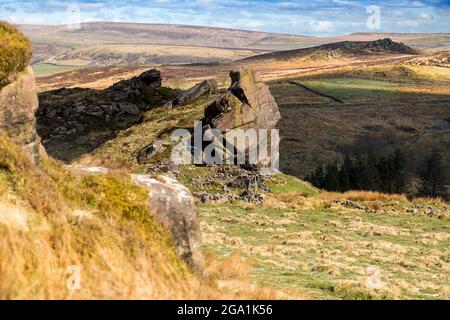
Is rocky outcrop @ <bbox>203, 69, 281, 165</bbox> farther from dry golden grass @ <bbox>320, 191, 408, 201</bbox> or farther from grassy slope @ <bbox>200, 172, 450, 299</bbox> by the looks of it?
grassy slope @ <bbox>200, 172, 450, 299</bbox>

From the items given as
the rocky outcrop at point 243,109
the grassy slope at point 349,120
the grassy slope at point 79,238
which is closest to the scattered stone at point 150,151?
the rocky outcrop at point 243,109

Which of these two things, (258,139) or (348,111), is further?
(348,111)

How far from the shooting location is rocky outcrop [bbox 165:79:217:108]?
61.1 m

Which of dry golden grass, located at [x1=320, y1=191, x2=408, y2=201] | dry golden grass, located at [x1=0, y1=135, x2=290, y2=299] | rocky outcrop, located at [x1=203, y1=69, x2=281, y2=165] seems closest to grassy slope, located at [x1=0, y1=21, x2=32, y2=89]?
dry golden grass, located at [x1=0, y1=135, x2=290, y2=299]

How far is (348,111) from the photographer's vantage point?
6058 inches

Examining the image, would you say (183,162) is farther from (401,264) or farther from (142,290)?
(142,290)

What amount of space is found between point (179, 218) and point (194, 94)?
51.2 meters

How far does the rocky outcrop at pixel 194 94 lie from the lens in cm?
6109

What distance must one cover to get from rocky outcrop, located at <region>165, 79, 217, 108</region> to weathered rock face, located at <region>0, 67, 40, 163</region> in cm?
4815

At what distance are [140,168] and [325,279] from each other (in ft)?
98.4

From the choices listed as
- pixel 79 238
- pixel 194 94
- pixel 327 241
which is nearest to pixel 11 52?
pixel 79 238

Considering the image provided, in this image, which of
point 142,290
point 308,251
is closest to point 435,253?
point 308,251

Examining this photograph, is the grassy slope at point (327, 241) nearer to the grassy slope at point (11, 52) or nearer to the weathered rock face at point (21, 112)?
the weathered rock face at point (21, 112)

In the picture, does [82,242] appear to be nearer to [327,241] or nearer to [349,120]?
[327,241]
